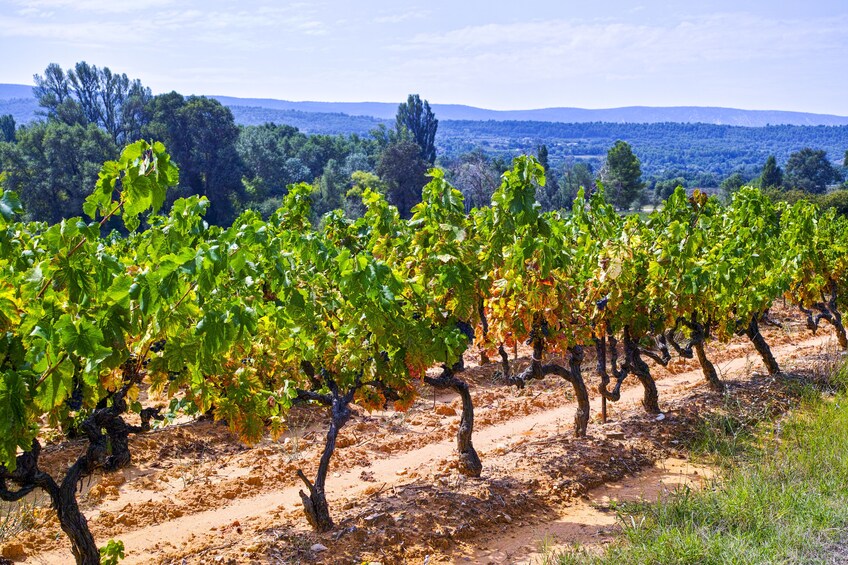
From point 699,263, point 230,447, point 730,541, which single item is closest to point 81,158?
point 230,447

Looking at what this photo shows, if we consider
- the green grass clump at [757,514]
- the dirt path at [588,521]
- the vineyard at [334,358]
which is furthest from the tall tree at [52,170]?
the green grass clump at [757,514]

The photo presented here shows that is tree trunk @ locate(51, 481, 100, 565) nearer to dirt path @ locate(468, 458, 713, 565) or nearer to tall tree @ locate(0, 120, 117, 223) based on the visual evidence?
dirt path @ locate(468, 458, 713, 565)

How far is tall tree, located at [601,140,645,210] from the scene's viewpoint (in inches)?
2379

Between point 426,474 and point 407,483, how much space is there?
336 mm

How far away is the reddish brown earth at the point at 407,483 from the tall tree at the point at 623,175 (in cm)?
5175

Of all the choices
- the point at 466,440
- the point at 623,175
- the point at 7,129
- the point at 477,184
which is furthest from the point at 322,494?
the point at 7,129

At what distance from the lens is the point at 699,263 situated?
863 cm

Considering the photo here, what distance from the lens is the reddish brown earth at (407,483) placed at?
5.96 m

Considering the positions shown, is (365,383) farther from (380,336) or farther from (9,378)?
(9,378)

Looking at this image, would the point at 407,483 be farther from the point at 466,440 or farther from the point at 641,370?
the point at 641,370

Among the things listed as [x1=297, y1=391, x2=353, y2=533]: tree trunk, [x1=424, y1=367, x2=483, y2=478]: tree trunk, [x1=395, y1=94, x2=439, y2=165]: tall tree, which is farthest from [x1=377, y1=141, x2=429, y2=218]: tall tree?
[x1=297, y1=391, x2=353, y2=533]: tree trunk

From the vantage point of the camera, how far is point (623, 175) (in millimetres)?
60562

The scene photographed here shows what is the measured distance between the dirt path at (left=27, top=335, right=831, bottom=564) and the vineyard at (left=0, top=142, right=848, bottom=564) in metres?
0.05

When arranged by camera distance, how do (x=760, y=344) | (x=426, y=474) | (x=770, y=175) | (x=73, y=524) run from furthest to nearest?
1. (x=770, y=175)
2. (x=760, y=344)
3. (x=426, y=474)
4. (x=73, y=524)
